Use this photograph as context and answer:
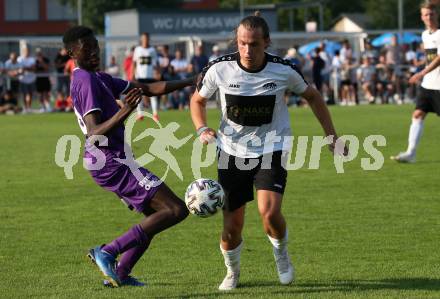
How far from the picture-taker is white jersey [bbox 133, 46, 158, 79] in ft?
86.9

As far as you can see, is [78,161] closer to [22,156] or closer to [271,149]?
[22,156]

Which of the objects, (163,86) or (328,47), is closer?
(163,86)

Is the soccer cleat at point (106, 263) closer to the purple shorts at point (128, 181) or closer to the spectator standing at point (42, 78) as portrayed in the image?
the purple shorts at point (128, 181)

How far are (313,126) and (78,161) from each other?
318 inches

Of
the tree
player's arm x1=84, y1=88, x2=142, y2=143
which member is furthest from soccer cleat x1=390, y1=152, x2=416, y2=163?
the tree

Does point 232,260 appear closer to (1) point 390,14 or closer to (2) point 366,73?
(2) point 366,73

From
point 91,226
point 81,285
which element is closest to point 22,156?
point 91,226

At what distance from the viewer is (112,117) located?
7117 millimetres

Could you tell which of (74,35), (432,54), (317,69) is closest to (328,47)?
(317,69)

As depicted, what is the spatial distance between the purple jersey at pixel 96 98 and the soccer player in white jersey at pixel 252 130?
0.61m

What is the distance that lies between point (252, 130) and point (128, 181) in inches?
39.0

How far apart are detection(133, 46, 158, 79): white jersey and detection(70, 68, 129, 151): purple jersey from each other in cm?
1897

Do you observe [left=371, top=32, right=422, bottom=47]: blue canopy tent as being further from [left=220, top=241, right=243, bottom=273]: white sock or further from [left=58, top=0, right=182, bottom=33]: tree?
[left=220, top=241, right=243, bottom=273]: white sock

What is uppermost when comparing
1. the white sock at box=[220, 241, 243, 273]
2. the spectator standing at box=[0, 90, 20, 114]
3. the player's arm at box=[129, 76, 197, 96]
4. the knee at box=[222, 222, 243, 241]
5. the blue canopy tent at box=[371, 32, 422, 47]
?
the blue canopy tent at box=[371, 32, 422, 47]
